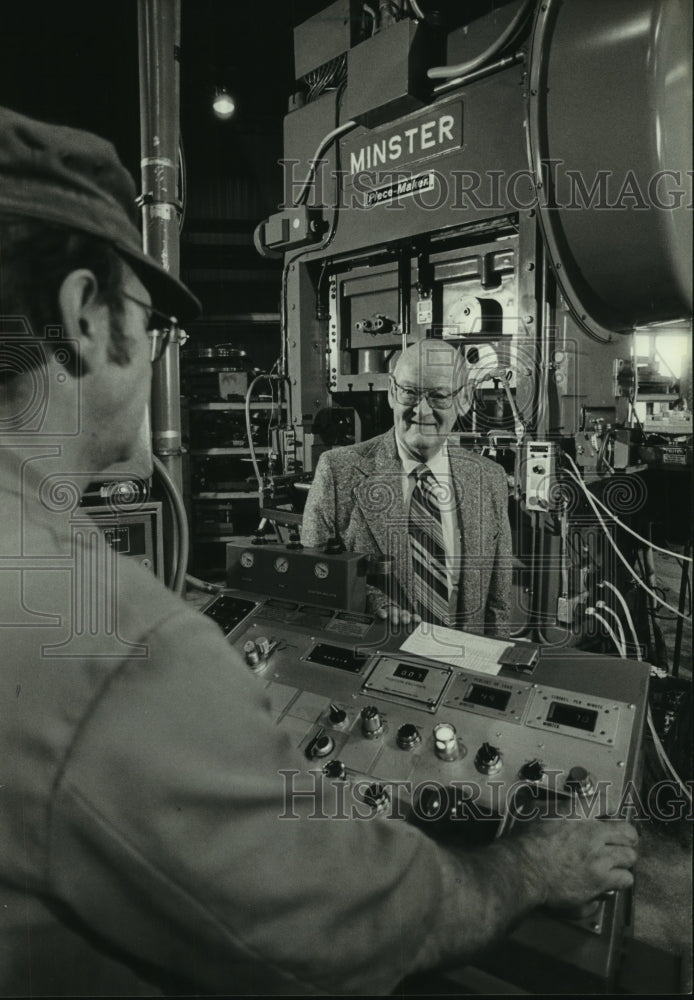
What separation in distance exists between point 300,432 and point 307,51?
178 cm

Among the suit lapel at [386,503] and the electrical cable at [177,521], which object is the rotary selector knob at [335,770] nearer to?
the electrical cable at [177,521]

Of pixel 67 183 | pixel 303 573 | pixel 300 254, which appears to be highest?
pixel 300 254

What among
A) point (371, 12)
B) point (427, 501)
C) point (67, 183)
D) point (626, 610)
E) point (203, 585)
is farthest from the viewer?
point (371, 12)

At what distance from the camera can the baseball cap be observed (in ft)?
2.81

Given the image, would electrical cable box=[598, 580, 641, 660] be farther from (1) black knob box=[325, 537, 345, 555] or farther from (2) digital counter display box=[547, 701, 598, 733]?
(1) black knob box=[325, 537, 345, 555]

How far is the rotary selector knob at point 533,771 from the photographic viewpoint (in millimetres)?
1034

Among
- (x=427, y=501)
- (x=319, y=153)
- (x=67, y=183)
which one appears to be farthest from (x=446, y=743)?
(x=319, y=153)

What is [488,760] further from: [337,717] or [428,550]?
[428,550]

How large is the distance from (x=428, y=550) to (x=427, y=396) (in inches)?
21.9

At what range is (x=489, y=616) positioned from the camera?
2.14 m

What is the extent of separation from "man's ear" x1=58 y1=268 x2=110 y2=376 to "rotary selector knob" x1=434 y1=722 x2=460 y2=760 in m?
0.91

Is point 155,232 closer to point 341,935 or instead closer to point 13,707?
point 13,707

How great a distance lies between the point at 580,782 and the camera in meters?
1.00

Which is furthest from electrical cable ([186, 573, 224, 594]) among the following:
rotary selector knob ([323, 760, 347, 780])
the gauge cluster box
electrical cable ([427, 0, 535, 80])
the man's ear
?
electrical cable ([427, 0, 535, 80])
